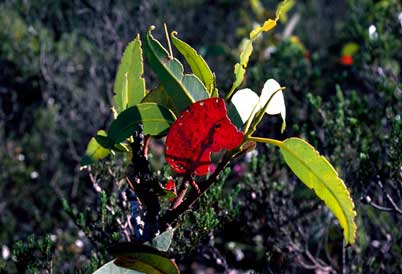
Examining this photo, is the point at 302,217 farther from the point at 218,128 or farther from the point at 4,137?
the point at 4,137

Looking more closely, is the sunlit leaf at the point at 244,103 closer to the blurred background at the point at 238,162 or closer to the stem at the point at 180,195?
the stem at the point at 180,195

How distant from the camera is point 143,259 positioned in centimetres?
179

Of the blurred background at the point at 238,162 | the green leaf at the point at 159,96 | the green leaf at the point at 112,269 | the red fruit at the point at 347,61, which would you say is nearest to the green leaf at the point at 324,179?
the green leaf at the point at 159,96

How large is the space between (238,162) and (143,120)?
2582 millimetres

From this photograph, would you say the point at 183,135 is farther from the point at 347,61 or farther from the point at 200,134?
the point at 347,61

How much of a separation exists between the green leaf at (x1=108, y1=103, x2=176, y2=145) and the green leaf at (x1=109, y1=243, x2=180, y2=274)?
313 millimetres

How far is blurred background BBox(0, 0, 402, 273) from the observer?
286cm

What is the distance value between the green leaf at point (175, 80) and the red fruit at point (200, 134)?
0.29ft

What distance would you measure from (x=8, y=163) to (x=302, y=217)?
253cm

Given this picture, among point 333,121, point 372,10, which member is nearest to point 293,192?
point 333,121

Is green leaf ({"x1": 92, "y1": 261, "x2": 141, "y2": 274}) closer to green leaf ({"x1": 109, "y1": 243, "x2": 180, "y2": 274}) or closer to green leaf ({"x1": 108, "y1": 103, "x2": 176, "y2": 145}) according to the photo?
green leaf ({"x1": 109, "y1": 243, "x2": 180, "y2": 274})

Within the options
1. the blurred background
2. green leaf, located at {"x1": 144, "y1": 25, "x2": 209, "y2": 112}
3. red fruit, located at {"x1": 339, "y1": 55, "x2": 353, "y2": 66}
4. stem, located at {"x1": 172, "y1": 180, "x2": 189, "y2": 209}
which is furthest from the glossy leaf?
red fruit, located at {"x1": 339, "y1": 55, "x2": 353, "y2": 66}

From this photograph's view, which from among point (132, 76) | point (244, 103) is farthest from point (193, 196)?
point (132, 76)

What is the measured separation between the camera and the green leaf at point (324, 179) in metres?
1.73
